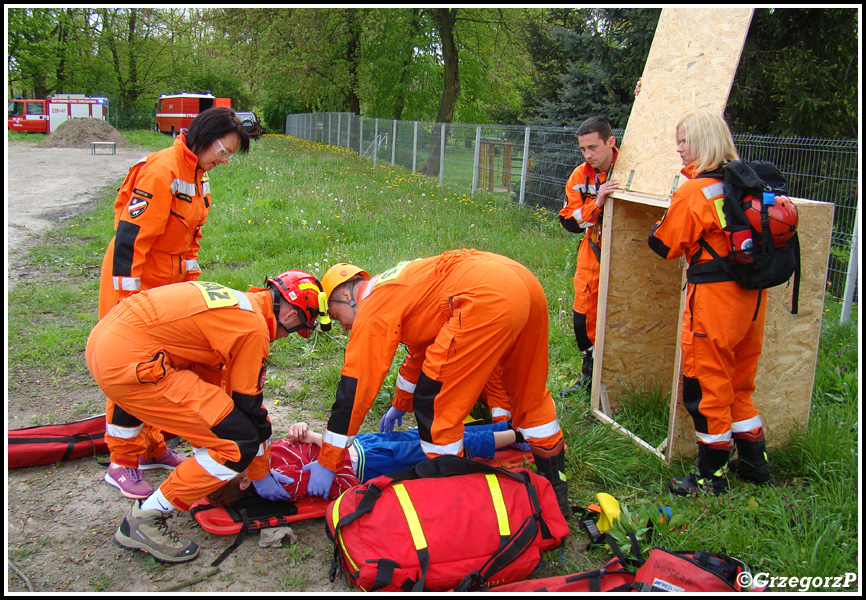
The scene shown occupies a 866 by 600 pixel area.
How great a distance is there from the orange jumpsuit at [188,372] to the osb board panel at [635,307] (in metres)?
2.60

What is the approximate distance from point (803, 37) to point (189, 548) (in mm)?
10038

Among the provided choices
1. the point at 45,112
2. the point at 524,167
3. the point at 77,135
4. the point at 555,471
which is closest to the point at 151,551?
the point at 555,471

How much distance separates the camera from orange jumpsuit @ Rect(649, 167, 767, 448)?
329 centimetres

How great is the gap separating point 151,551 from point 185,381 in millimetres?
888

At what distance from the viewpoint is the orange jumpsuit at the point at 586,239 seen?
15.7 ft

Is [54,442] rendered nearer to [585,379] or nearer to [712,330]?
[585,379]

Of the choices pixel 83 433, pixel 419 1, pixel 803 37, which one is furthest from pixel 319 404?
pixel 419 1

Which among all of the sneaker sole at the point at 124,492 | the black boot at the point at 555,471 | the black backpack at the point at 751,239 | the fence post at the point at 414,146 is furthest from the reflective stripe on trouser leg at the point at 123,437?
the fence post at the point at 414,146

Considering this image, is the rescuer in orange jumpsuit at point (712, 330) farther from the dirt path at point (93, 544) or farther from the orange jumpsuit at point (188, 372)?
the orange jumpsuit at point (188, 372)

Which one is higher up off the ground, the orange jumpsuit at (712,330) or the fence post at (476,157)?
the fence post at (476,157)

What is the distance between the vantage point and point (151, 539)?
10.1 feet

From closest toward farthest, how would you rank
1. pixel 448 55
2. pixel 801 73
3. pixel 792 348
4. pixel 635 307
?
pixel 792 348 < pixel 635 307 < pixel 801 73 < pixel 448 55

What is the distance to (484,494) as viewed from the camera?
3.03 m

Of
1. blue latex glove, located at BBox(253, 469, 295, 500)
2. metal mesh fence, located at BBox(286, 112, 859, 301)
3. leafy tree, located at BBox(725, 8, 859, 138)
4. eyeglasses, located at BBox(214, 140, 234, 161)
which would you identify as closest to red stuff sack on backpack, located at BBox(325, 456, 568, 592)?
blue latex glove, located at BBox(253, 469, 295, 500)
